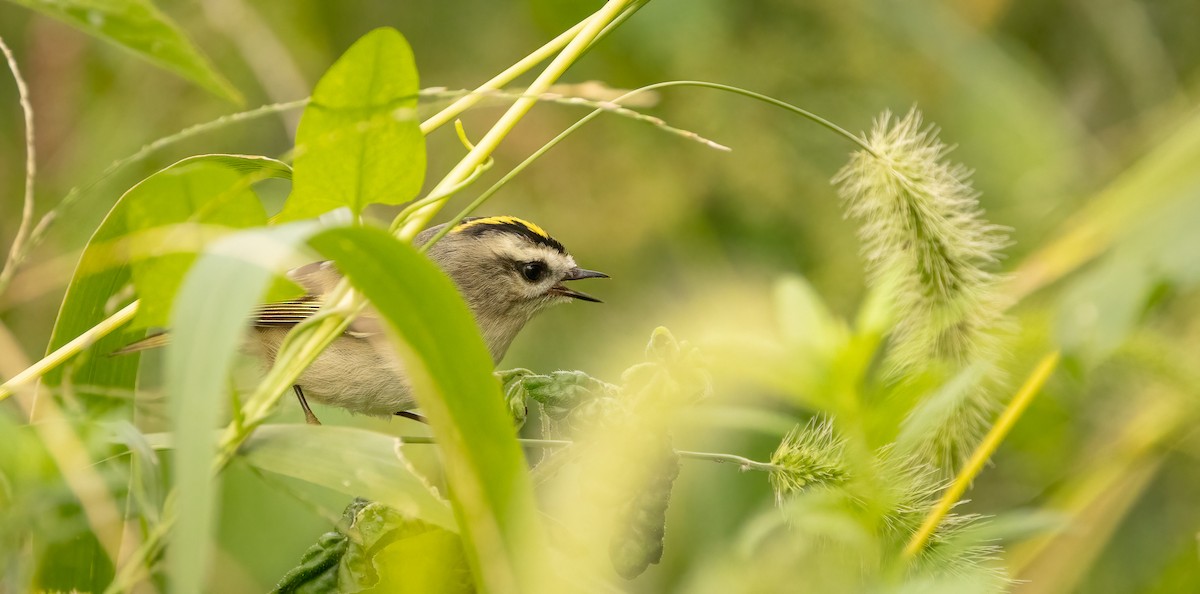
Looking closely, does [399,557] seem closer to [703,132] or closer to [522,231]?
[522,231]

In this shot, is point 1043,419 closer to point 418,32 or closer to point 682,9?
point 682,9

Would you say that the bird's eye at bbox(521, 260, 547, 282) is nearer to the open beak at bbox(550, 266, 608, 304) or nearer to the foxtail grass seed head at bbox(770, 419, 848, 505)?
the open beak at bbox(550, 266, 608, 304)

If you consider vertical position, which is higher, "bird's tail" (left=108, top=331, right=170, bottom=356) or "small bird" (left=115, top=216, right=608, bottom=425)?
"small bird" (left=115, top=216, right=608, bottom=425)

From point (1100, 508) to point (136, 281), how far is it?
192cm

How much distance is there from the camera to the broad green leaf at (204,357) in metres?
0.73

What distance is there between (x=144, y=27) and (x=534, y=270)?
1.57m

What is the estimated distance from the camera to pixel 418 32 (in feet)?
13.2

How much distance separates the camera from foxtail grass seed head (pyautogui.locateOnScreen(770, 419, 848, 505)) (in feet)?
4.34

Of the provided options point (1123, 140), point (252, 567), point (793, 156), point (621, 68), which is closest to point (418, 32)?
point (621, 68)

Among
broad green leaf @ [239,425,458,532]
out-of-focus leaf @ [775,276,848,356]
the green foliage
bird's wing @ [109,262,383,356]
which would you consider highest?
out-of-focus leaf @ [775,276,848,356]

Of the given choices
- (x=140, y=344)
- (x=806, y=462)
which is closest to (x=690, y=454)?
(x=806, y=462)

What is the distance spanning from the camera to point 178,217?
1198 millimetres

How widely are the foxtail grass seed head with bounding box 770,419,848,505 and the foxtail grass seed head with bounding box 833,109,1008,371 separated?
A: 201mm

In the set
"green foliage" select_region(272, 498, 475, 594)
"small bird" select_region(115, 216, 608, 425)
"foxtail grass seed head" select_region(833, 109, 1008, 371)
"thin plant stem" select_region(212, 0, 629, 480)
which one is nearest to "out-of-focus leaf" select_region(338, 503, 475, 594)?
"green foliage" select_region(272, 498, 475, 594)
